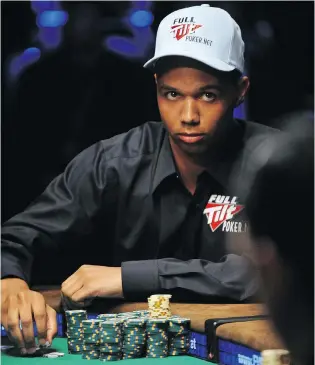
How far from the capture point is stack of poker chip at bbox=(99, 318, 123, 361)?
301 cm

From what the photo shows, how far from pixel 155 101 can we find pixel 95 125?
13.8 inches

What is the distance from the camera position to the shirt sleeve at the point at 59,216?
3.73 metres

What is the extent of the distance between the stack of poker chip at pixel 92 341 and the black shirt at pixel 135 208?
1.81 feet

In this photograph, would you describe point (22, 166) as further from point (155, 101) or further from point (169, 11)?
point (169, 11)

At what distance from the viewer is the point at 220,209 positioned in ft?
12.0

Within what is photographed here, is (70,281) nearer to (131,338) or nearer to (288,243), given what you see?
(131,338)

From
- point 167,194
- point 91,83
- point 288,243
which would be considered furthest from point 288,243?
point 91,83

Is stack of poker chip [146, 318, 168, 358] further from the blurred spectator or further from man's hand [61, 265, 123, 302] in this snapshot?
the blurred spectator

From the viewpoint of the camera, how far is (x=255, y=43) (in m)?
3.69

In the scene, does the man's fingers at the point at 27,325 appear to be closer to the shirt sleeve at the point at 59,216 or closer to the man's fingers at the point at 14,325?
the man's fingers at the point at 14,325

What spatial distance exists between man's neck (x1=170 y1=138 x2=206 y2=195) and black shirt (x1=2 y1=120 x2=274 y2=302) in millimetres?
28

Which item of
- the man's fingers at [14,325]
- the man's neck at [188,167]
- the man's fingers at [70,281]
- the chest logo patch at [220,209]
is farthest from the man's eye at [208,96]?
the man's fingers at [14,325]

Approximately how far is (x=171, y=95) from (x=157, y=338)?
1.14m

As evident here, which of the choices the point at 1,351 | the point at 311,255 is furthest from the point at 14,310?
the point at 311,255
